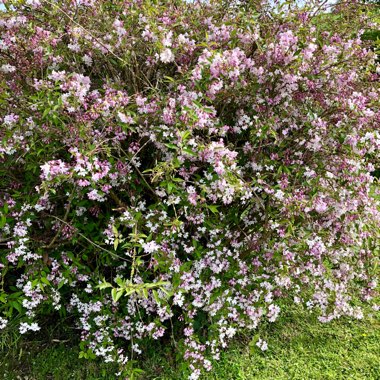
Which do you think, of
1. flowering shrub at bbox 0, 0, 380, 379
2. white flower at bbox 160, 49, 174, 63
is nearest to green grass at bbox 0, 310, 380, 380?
Result: flowering shrub at bbox 0, 0, 380, 379

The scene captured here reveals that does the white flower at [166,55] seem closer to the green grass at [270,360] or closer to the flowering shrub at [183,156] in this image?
the flowering shrub at [183,156]

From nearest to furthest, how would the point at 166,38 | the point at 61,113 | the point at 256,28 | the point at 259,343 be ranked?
the point at 61,113, the point at 166,38, the point at 256,28, the point at 259,343

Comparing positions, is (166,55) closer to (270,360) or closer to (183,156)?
(183,156)

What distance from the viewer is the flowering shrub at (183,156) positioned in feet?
8.79

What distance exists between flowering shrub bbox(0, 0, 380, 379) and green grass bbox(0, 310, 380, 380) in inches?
8.2

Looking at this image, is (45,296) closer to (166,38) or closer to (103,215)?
(103,215)

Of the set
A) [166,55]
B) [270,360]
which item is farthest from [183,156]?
[270,360]

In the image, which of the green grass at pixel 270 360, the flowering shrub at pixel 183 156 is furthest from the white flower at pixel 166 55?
the green grass at pixel 270 360

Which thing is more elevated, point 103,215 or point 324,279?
point 103,215

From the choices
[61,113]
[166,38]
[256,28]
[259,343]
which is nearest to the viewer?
[61,113]

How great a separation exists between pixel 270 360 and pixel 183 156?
1.84 metres

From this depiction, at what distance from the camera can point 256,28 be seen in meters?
2.96

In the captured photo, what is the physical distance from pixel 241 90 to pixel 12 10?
63.3 inches

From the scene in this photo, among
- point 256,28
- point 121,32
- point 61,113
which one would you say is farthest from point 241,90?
point 61,113
